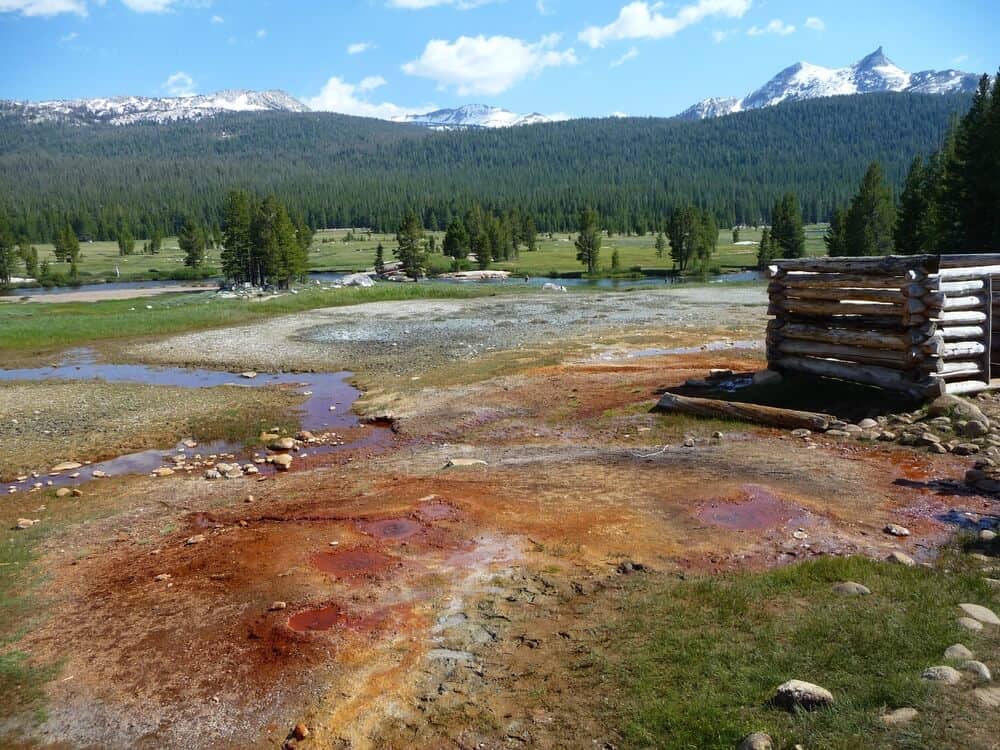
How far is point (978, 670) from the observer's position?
19.8 feet

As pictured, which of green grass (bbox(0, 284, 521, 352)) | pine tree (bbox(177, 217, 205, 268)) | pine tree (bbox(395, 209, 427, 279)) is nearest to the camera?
green grass (bbox(0, 284, 521, 352))

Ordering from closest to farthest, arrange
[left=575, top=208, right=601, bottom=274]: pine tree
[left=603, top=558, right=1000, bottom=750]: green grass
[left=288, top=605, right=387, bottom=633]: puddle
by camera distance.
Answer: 1. [left=603, top=558, right=1000, bottom=750]: green grass
2. [left=288, top=605, right=387, bottom=633]: puddle
3. [left=575, top=208, right=601, bottom=274]: pine tree

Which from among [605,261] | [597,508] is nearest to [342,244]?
[605,261]

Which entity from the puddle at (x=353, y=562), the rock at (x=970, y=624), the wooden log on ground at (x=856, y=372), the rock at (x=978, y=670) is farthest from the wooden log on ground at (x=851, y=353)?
the puddle at (x=353, y=562)

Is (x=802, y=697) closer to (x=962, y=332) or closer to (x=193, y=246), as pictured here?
(x=962, y=332)

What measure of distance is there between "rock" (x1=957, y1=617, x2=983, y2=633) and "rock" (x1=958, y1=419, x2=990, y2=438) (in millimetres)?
8503

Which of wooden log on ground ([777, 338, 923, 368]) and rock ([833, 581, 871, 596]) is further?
wooden log on ground ([777, 338, 923, 368])

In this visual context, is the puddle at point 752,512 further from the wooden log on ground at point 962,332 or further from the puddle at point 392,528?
the wooden log on ground at point 962,332

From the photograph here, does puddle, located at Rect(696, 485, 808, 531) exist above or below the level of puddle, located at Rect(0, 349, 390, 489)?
above

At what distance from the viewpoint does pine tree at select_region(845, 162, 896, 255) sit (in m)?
89.7

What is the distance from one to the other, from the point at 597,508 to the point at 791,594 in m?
4.14

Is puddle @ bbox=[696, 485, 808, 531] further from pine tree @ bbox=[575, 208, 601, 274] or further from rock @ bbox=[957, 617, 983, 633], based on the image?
pine tree @ bbox=[575, 208, 601, 274]

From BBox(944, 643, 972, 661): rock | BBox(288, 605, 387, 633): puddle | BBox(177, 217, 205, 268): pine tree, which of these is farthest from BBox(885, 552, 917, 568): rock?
BBox(177, 217, 205, 268): pine tree

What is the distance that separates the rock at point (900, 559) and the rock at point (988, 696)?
3.13 meters
